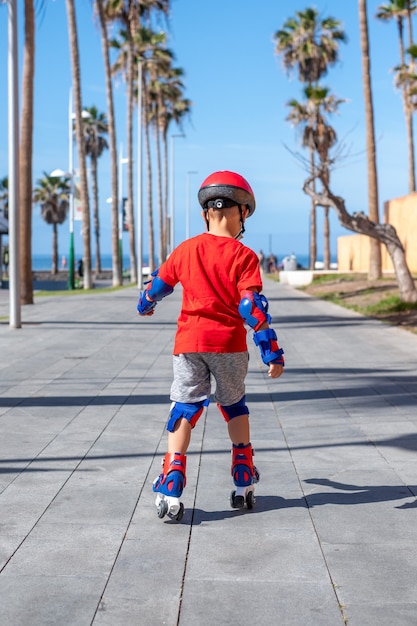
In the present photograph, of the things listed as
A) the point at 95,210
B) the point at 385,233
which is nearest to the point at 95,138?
the point at 95,210

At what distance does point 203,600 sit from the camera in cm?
363

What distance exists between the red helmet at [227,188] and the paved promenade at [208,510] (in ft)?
5.17

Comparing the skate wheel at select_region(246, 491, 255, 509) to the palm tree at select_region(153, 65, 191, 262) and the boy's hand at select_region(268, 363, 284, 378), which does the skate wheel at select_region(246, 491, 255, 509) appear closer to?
Answer: the boy's hand at select_region(268, 363, 284, 378)

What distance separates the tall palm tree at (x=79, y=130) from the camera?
34.1 meters

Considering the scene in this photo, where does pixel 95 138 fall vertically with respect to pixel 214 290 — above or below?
above

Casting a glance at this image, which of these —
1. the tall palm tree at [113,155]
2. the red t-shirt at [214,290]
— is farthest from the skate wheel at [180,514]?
the tall palm tree at [113,155]

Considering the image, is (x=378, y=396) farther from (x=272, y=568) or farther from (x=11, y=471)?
(x=272, y=568)

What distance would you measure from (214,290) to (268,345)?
0.39 meters

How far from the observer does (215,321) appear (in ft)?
15.6

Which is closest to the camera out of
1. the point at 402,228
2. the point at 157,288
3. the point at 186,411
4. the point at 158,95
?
the point at 186,411

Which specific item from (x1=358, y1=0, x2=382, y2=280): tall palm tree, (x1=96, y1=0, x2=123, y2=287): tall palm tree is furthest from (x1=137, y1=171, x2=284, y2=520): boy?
(x1=96, y1=0, x2=123, y2=287): tall palm tree

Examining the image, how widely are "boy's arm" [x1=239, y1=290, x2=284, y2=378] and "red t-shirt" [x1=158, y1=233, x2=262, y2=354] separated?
0.34 feet

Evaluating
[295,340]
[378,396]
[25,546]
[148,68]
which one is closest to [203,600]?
[25,546]

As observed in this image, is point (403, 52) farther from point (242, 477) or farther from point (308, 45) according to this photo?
point (242, 477)
